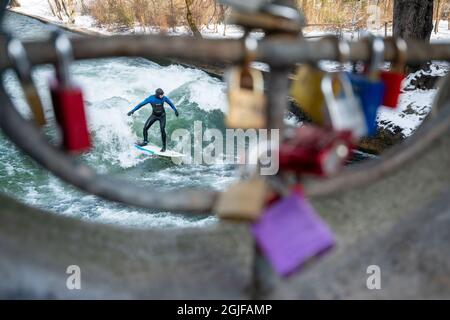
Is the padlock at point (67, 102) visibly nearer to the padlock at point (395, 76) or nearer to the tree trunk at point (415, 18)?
the padlock at point (395, 76)

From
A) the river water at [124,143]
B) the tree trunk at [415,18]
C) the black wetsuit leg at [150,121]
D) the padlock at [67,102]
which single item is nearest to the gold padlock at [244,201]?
the padlock at [67,102]

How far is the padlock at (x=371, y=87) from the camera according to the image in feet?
3.02

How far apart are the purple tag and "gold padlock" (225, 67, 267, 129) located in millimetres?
187

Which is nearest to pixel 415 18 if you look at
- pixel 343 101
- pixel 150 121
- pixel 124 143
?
pixel 150 121

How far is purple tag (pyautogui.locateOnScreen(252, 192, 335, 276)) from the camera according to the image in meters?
0.88

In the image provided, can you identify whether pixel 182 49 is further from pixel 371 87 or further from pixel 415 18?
pixel 415 18

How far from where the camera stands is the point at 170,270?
48.9 inches

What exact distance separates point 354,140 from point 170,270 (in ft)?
2.09

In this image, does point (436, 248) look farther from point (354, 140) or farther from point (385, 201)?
point (354, 140)

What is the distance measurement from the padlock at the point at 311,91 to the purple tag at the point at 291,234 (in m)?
0.18

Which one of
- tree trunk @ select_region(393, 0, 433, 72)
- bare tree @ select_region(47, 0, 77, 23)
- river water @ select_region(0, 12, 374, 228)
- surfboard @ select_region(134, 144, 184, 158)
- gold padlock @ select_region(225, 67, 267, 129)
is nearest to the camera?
gold padlock @ select_region(225, 67, 267, 129)

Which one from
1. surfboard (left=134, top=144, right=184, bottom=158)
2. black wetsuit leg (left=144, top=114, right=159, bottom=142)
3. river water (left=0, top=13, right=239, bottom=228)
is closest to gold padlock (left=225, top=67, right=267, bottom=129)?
river water (left=0, top=13, right=239, bottom=228)

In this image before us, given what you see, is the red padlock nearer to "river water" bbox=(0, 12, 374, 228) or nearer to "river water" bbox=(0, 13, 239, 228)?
"river water" bbox=(0, 12, 374, 228)

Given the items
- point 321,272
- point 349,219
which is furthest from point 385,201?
point 321,272
